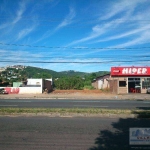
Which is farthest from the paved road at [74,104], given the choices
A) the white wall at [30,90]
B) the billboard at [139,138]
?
the white wall at [30,90]

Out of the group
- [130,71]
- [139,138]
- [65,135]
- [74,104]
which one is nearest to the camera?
[139,138]

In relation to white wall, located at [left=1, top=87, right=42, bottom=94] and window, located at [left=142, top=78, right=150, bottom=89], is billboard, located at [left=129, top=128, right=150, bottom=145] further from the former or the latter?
window, located at [left=142, top=78, right=150, bottom=89]

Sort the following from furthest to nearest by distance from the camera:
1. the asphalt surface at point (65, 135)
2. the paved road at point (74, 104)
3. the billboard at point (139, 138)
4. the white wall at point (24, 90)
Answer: the white wall at point (24, 90) → the paved road at point (74, 104) → the billboard at point (139, 138) → the asphalt surface at point (65, 135)

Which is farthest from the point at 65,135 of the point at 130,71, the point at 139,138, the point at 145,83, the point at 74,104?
the point at 145,83

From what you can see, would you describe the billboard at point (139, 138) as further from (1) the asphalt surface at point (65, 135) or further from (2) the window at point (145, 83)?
(2) the window at point (145, 83)

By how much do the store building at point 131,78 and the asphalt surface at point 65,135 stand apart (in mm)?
27442

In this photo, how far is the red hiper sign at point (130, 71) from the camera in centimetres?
3584

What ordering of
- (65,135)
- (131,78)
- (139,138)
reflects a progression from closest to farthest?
(139,138)
(65,135)
(131,78)

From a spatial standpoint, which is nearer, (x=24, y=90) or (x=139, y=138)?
(x=139, y=138)

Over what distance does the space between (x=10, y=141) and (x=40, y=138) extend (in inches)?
37.0

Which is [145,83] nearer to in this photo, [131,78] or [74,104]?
[131,78]

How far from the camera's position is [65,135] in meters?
6.77

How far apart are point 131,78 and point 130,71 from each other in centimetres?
139

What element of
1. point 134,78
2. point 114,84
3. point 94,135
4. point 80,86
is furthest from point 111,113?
point 80,86
